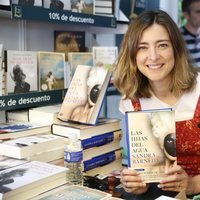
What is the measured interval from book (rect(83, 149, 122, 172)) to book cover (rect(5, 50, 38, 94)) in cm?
38

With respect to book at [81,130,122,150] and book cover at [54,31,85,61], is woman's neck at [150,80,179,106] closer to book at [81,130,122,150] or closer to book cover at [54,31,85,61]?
book at [81,130,122,150]

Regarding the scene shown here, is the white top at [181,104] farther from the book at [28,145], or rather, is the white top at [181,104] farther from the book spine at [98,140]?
the book at [28,145]

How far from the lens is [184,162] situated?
4.26 ft

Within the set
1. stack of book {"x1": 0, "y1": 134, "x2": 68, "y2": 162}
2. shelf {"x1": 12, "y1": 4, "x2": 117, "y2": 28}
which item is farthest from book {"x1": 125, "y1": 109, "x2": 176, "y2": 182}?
shelf {"x1": 12, "y1": 4, "x2": 117, "y2": 28}

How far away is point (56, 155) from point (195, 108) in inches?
22.4

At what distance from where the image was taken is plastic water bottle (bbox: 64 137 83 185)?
1.00 m

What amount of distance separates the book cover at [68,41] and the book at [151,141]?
0.69 m

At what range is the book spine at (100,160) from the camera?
119 cm

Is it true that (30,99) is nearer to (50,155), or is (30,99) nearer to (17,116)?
(17,116)

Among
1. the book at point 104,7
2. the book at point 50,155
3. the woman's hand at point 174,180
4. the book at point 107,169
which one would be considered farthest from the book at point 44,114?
the book at point 104,7

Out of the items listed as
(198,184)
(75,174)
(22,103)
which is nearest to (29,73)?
(22,103)

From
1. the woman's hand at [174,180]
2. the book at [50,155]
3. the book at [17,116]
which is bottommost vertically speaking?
the woman's hand at [174,180]

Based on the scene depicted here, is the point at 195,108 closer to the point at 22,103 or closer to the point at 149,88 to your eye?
the point at 149,88

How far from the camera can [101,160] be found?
124 centimetres
